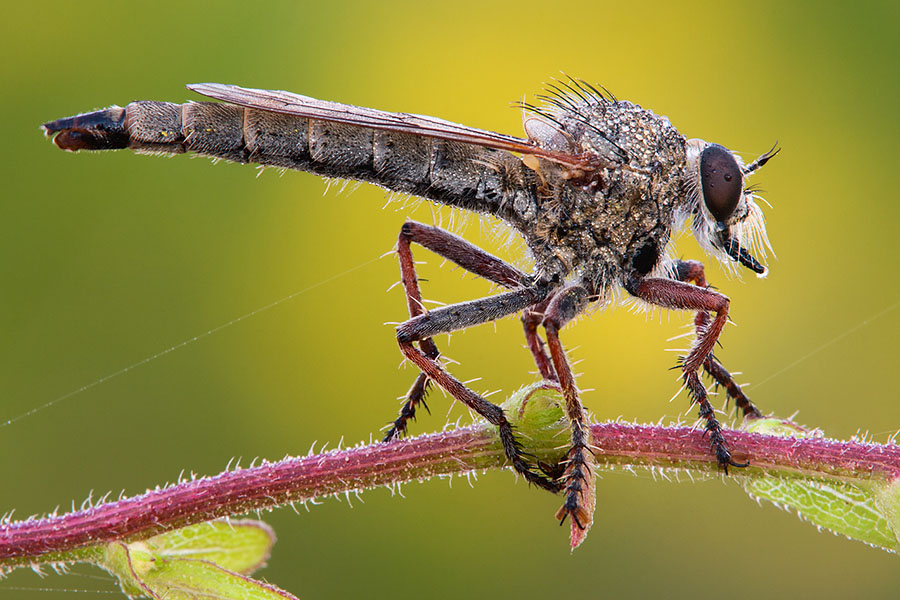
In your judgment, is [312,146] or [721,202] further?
[312,146]

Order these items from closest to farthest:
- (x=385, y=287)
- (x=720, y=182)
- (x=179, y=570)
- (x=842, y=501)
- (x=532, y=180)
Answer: (x=842, y=501), (x=179, y=570), (x=720, y=182), (x=532, y=180), (x=385, y=287)

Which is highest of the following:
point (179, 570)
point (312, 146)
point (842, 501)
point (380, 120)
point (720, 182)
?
point (380, 120)

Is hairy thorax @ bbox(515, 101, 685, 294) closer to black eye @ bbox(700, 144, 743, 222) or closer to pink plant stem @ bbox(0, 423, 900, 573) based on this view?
black eye @ bbox(700, 144, 743, 222)

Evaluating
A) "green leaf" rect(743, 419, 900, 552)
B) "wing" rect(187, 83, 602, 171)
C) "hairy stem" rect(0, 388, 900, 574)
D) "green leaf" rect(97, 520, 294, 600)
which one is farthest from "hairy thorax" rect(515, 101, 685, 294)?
"green leaf" rect(97, 520, 294, 600)

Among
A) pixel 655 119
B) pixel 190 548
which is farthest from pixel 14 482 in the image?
pixel 655 119

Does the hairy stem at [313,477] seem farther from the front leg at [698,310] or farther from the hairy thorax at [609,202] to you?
the hairy thorax at [609,202]

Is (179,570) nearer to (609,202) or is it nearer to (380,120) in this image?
(380,120)

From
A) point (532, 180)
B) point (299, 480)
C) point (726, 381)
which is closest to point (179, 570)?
point (299, 480)

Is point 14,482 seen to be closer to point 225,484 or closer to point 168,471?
point 168,471
